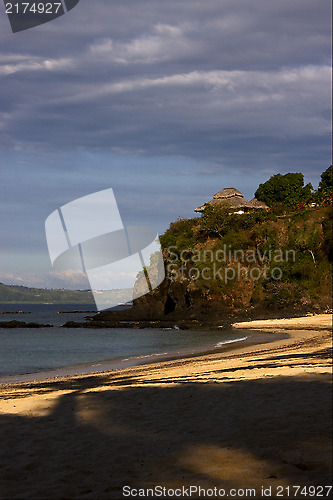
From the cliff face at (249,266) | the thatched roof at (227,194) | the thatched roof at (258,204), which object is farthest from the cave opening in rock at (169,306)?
the thatched roof at (227,194)

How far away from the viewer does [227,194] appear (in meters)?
67.4

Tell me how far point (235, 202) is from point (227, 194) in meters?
3.67

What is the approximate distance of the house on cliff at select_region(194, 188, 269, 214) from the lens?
62594mm

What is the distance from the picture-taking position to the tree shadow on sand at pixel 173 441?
5.82 metres

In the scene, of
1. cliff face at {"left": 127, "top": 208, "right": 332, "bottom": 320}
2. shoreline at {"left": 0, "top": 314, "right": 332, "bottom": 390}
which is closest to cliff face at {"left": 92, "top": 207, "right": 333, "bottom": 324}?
cliff face at {"left": 127, "top": 208, "right": 332, "bottom": 320}

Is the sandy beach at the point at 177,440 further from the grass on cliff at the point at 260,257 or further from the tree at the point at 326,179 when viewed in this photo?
the tree at the point at 326,179

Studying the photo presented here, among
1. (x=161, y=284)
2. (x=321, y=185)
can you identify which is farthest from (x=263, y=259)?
(x=321, y=185)

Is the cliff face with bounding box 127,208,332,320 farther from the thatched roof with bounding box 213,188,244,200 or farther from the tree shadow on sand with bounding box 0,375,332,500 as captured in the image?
the tree shadow on sand with bounding box 0,375,332,500

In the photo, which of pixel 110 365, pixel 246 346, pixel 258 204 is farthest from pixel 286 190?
pixel 110 365

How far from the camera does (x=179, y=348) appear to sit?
1153 inches

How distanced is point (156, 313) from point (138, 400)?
46.4m

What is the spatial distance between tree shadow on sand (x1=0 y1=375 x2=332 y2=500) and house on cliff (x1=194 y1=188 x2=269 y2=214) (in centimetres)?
4965

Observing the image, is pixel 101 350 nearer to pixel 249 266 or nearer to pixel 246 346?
pixel 246 346

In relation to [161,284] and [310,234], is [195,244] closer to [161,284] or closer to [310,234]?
[161,284]
